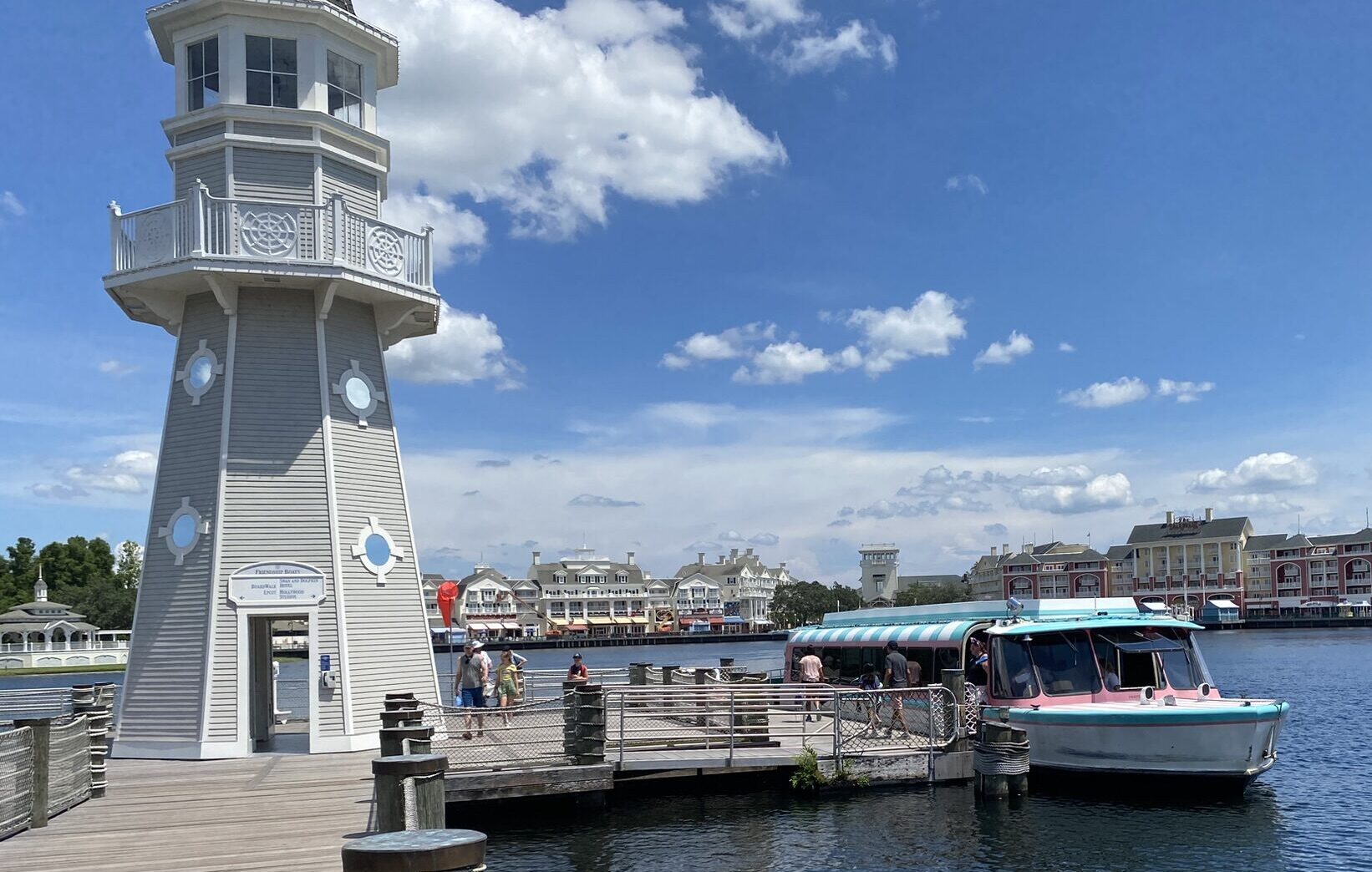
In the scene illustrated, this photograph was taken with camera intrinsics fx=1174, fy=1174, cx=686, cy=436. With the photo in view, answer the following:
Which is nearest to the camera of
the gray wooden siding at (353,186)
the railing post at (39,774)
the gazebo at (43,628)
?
the railing post at (39,774)

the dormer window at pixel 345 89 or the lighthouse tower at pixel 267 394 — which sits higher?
the dormer window at pixel 345 89

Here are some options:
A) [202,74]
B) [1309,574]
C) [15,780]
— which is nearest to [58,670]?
[202,74]

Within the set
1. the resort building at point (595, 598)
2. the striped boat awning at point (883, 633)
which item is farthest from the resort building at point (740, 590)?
the striped boat awning at point (883, 633)

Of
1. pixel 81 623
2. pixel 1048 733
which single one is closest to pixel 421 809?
pixel 1048 733

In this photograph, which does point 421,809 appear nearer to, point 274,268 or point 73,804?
point 73,804

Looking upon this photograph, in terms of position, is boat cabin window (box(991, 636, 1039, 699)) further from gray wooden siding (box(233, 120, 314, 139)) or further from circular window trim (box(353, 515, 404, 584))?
gray wooden siding (box(233, 120, 314, 139))

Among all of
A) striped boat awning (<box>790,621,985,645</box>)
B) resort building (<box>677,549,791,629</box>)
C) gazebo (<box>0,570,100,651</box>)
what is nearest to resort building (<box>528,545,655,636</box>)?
resort building (<box>677,549,791,629</box>)

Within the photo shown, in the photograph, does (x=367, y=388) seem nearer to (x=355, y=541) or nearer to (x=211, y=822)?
(x=355, y=541)

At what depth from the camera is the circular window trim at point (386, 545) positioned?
20.2 metres

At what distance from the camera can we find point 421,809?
1030 centimetres

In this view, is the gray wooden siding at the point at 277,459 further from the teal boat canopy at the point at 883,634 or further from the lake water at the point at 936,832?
the teal boat canopy at the point at 883,634

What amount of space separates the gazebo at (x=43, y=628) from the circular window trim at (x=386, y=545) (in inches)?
3231

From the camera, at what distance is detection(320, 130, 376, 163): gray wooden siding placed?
67.8ft

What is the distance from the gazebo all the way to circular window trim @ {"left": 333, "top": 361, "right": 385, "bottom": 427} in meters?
81.9
